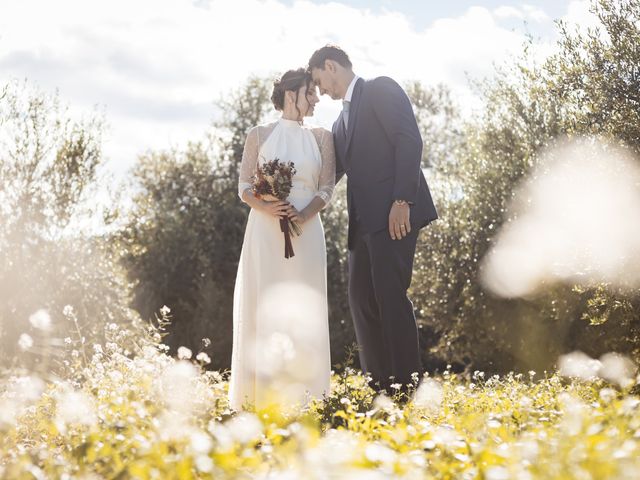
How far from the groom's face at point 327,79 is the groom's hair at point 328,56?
0.14 feet

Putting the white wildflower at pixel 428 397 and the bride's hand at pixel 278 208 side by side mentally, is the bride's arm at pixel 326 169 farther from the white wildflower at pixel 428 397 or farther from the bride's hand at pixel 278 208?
the white wildflower at pixel 428 397

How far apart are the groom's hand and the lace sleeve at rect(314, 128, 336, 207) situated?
2.32ft

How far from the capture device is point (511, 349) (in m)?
16.9

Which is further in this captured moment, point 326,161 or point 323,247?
point 326,161

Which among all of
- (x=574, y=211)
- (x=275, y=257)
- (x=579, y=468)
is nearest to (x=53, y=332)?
(x=275, y=257)

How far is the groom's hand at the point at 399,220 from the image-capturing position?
589 cm

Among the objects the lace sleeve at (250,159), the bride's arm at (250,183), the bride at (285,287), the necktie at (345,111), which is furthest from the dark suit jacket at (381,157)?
the lace sleeve at (250,159)

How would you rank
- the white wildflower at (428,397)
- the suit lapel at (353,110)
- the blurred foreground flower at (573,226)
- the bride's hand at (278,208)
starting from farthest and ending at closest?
the blurred foreground flower at (573,226), the suit lapel at (353,110), the bride's hand at (278,208), the white wildflower at (428,397)

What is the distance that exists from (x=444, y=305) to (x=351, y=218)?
11718mm

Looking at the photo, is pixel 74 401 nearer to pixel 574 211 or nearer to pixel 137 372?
pixel 137 372

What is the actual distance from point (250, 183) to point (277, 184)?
16.6 inches

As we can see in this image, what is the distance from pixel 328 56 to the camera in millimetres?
6367

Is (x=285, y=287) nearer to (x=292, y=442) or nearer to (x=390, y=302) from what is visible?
(x=390, y=302)

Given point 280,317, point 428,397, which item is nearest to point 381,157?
point 280,317
